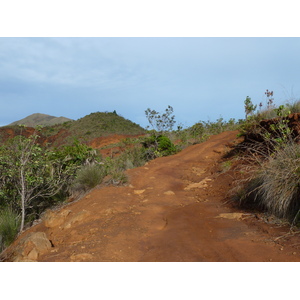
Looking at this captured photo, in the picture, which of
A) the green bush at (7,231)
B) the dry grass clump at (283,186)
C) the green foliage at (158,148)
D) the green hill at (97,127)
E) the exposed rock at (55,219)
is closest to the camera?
the dry grass clump at (283,186)

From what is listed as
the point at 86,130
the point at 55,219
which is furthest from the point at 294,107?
the point at 86,130

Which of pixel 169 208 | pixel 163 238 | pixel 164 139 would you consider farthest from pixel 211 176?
pixel 164 139

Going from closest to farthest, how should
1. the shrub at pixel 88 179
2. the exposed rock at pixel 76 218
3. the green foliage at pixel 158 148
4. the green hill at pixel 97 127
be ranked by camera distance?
the exposed rock at pixel 76 218 < the shrub at pixel 88 179 < the green foliage at pixel 158 148 < the green hill at pixel 97 127

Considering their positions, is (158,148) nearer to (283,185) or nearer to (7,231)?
(7,231)

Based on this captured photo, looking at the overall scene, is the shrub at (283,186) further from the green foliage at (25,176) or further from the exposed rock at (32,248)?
the green foliage at (25,176)

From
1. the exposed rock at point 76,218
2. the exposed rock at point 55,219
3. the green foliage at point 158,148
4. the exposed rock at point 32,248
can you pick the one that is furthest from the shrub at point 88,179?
the green foliage at point 158,148

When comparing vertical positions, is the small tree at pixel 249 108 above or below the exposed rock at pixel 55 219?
above

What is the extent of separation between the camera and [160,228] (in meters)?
4.87

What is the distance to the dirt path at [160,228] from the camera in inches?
140

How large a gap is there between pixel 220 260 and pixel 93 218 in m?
3.04

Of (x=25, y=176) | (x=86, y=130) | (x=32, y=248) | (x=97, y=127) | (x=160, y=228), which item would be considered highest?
(x=97, y=127)

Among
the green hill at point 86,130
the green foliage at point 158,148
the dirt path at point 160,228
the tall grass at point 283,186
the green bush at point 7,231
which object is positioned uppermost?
the green hill at point 86,130

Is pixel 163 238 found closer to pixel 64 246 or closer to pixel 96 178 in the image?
pixel 64 246

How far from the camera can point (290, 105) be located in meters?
8.89
